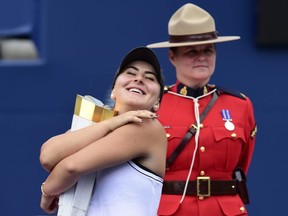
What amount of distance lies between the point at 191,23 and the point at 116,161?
55.3 inches

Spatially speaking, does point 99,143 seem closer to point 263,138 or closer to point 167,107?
point 167,107

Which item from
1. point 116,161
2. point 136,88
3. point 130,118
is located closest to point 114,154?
point 116,161

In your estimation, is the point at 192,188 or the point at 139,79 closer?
the point at 139,79

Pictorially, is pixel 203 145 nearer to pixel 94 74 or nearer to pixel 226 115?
pixel 226 115

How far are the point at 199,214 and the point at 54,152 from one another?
118 cm

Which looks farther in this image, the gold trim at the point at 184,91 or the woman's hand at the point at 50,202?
the gold trim at the point at 184,91

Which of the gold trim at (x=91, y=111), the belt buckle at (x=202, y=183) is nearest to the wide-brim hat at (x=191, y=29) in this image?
the belt buckle at (x=202, y=183)

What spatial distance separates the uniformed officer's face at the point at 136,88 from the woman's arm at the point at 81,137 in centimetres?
10

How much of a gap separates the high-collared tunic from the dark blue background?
1.30 m

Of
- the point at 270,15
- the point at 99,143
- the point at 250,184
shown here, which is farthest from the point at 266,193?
the point at 99,143

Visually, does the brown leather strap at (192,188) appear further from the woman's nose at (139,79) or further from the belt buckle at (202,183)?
the woman's nose at (139,79)

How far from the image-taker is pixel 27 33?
205 inches

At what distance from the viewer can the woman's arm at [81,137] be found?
2.67 meters

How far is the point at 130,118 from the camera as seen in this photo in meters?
2.67
